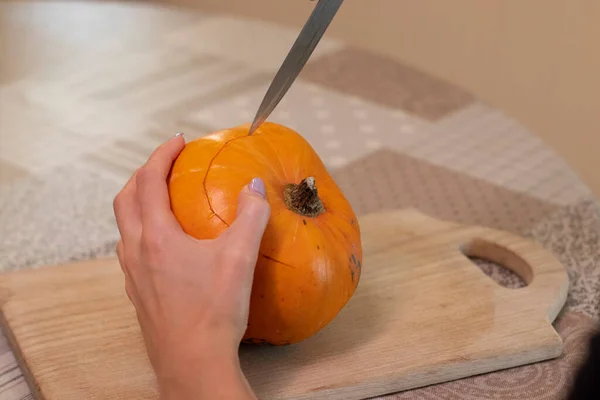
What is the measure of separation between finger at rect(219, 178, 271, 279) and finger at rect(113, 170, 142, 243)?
0.11m

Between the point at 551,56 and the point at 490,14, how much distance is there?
20cm

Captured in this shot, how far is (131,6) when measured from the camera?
163 cm

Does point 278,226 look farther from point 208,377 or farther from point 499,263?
point 499,263

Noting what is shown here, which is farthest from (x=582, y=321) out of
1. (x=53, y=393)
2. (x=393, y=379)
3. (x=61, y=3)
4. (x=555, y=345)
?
(x=61, y=3)

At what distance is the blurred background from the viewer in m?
1.54

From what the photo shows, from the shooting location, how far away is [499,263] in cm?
97

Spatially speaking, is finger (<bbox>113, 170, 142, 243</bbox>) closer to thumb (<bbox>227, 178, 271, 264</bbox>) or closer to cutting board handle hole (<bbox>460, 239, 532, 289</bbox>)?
thumb (<bbox>227, 178, 271, 264</bbox>)


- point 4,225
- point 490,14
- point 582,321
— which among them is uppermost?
point 490,14

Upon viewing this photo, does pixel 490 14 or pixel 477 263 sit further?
pixel 490 14

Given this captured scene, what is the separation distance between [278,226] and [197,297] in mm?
103

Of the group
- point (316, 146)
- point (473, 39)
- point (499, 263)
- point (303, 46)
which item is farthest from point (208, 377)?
point (473, 39)

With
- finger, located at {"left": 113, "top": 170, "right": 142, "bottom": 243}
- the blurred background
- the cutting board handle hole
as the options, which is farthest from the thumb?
the blurred background

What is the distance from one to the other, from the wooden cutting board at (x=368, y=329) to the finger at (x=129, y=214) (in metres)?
0.12

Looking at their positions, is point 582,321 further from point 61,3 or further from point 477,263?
point 61,3
